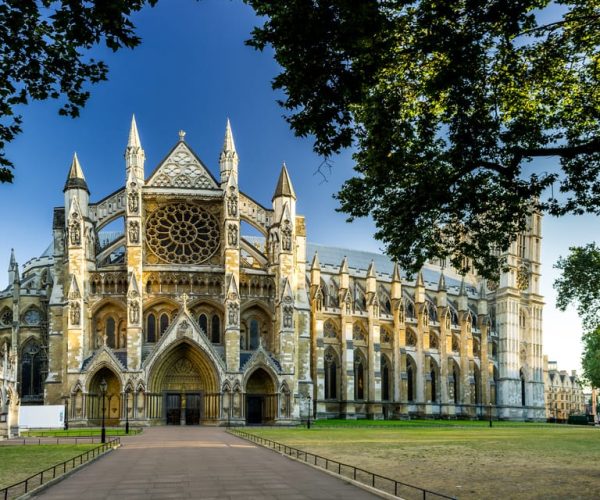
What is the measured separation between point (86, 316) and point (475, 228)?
132ft

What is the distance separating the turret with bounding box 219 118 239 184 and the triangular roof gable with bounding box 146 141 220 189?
1.31m

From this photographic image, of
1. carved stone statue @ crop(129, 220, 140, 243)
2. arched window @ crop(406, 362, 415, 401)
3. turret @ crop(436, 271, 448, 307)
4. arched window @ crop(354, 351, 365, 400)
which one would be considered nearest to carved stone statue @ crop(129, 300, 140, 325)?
carved stone statue @ crop(129, 220, 140, 243)

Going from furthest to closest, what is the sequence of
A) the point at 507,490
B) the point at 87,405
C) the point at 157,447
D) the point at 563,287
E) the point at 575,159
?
the point at 87,405
the point at 563,287
the point at 157,447
the point at 575,159
the point at 507,490

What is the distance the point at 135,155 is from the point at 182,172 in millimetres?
4106

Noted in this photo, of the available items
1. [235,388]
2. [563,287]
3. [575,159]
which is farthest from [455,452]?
[235,388]

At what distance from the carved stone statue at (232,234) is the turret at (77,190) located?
36.7 ft

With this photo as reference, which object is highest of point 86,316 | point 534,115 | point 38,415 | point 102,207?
point 102,207

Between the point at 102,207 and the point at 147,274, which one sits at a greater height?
the point at 102,207

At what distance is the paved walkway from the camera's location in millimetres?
17594

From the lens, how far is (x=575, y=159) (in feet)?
67.3

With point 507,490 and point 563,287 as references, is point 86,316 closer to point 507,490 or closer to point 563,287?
point 563,287

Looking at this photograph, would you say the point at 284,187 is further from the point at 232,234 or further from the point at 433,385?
the point at 433,385

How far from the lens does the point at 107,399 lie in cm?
5662

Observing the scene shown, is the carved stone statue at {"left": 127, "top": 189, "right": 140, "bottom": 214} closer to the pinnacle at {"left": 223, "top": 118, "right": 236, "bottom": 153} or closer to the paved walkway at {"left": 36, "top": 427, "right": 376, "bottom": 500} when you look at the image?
the pinnacle at {"left": 223, "top": 118, "right": 236, "bottom": 153}
